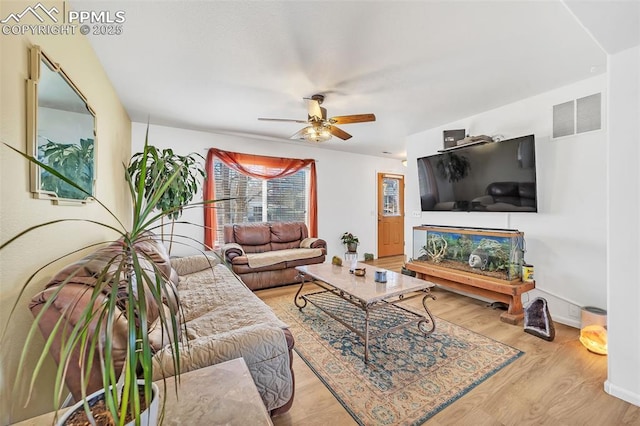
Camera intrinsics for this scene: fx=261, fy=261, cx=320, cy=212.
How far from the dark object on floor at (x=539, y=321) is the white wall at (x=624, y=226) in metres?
0.65

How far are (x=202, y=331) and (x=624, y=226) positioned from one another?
279cm

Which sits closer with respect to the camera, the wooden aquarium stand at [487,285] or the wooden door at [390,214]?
the wooden aquarium stand at [487,285]

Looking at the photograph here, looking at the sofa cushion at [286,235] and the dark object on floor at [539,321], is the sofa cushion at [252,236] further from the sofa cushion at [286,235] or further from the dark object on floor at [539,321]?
the dark object on floor at [539,321]

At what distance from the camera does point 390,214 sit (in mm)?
6488

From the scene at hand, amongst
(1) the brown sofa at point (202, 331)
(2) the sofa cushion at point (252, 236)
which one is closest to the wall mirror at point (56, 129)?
(1) the brown sofa at point (202, 331)

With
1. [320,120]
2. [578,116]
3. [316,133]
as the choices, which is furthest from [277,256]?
[578,116]

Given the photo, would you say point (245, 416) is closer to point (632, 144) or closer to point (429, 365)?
point (429, 365)

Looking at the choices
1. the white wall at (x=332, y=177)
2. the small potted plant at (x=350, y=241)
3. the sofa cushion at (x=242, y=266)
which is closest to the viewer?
the sofa cushion at (x=242, y=266)

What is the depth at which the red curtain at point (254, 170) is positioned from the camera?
4258 millimetres

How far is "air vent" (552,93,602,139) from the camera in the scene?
8.20ft

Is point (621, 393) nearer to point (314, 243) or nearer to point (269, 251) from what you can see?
point (314, 243)

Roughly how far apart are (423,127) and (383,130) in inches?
23.4

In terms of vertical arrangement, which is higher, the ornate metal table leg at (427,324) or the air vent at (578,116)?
the air vent at (578,116)

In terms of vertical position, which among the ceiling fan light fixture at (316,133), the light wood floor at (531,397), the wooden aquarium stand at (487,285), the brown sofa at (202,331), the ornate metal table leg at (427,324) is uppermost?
the ceiling fan light fixture at (316,133)
